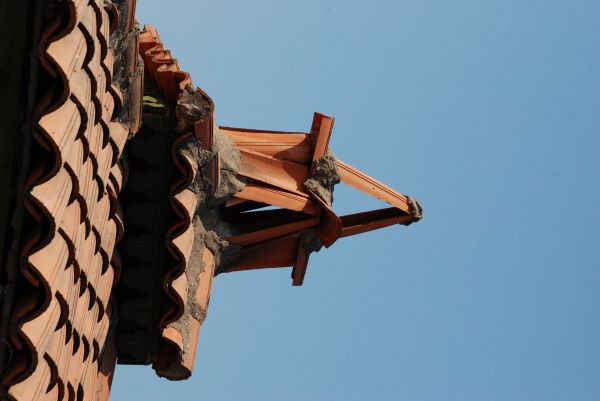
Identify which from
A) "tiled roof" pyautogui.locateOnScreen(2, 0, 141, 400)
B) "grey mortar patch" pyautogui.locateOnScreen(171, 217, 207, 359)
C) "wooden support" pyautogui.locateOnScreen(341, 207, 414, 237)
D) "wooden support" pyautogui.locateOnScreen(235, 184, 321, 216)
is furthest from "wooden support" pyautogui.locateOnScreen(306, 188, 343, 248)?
"tiled roof" pyautogui.locateOnScreen(2, 0, 141, 400)

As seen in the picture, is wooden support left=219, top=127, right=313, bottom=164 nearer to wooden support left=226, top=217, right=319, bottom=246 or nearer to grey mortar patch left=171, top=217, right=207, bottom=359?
wooden support left=226, top=217, right=319, bottom=246

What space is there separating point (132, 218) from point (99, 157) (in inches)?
90.7

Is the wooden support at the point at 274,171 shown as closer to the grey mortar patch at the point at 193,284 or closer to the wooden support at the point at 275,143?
the wooden support at the point at 275,143

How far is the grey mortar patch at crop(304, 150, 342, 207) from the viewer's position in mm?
16172

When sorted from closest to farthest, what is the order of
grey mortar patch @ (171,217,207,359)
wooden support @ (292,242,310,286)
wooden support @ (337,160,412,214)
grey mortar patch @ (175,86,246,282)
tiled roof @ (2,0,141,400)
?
1. tiled roof @ (2,0,141,400)
2. grey mortar patch @ (175,86,246,282)
3. grey mortar patch @ (171,217,207,359)
4. wooden support @ (337,160,412,214)
5. wooden support @ (292,242,310,286)

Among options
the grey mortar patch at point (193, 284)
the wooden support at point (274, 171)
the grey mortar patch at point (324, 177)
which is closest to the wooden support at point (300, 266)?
the grey mortar patch at point (324, 177)

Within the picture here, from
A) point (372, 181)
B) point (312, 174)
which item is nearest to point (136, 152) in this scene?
point (312, 174)

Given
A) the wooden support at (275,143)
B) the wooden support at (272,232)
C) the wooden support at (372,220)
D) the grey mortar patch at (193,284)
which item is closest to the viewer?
the grey mortar patch at (193,284)

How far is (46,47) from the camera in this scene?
10.4 meters

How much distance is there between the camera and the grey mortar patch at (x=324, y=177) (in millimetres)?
16172

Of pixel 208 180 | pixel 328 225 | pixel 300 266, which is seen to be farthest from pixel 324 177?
pixel 208 180

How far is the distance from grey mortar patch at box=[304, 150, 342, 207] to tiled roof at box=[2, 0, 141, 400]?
358cm

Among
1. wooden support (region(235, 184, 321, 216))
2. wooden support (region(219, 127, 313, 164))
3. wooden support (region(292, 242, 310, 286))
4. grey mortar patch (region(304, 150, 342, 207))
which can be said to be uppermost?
wooden support (region(219, 127, 313, 164))

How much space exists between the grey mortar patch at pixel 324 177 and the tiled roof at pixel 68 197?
3.58 metres
